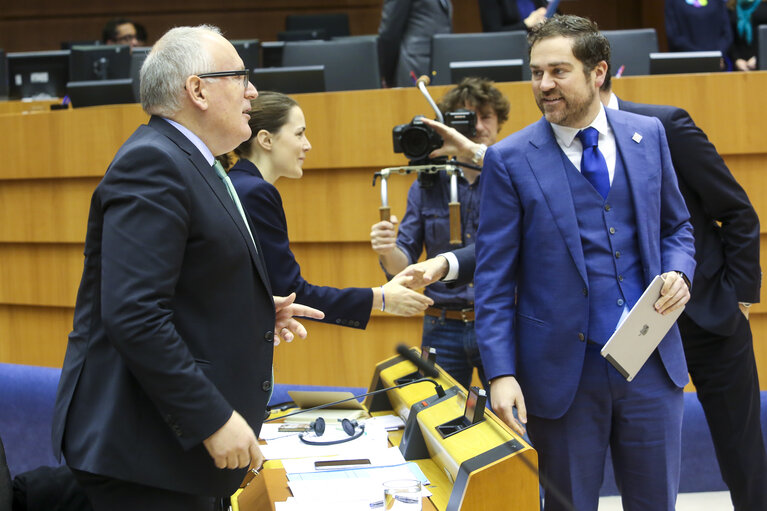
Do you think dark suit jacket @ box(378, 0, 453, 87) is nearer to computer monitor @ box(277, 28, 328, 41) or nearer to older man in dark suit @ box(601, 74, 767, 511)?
computer monitor @ box(277, 28, 328, 41)

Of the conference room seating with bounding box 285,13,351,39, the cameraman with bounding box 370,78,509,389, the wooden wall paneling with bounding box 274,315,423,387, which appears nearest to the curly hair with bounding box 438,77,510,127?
the cameraman with bounding box 370,78,509,389

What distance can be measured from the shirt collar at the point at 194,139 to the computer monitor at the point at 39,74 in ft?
13.1

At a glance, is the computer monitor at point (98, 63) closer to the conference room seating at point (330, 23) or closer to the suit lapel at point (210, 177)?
the conference room seating at point (330, 23)

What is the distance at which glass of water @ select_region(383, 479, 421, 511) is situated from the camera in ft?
4.63

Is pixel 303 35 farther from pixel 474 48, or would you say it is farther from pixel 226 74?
pixel 226 74

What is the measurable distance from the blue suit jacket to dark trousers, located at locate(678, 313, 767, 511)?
0.54 metres

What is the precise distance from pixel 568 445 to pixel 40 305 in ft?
10.4

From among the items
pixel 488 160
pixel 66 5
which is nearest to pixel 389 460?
pixel 488 160

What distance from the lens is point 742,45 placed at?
5117 mm

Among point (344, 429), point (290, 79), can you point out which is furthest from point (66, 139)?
point (344, 429)

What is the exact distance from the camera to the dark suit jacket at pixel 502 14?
15.4 feet

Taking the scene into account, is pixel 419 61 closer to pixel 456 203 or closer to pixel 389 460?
pixel 456 203

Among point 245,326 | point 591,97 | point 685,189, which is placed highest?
point 591,97

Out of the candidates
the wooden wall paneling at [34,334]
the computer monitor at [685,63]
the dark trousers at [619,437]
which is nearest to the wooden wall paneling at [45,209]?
the wooden wall paneling at [34,334]
